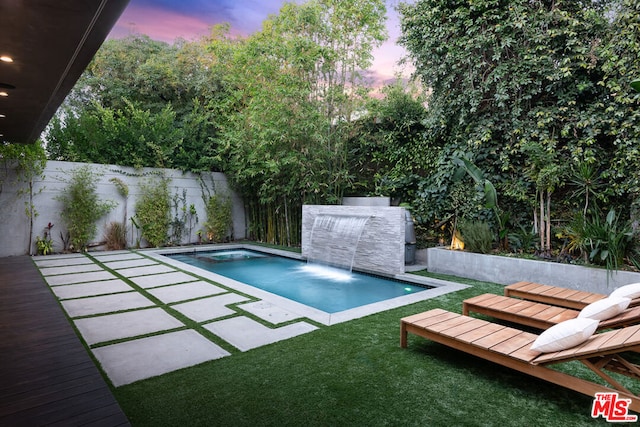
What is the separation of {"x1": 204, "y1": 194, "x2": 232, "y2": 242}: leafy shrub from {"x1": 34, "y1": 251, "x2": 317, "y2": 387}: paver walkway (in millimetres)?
4444

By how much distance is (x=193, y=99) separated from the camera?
11.4 m

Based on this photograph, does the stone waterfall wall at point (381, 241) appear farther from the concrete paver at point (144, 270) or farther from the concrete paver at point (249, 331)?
the concrete paver at point (144, 270)

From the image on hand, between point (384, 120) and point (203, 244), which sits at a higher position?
point (384, 120)

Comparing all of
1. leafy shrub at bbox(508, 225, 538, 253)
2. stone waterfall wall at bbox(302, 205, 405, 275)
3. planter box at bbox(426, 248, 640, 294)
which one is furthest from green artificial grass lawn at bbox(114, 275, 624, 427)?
leafy shrub at bbox(508, 225, 538, 253)

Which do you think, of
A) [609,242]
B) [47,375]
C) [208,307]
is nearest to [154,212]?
[208,307]

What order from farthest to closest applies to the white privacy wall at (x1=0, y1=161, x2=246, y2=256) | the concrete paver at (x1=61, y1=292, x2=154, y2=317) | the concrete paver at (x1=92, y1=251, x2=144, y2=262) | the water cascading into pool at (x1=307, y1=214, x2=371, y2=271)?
the white privacy wall at (x1=0, y1=161, x2=246, y2=256), the concrete paver at (x1=92, y1=251, x2=144, y2=262), the water cascading into pool at (x1=307, y1=214, x2=371, y2=271), the concrete paver at (x1=61, y1=292, x2=154, y2=317)

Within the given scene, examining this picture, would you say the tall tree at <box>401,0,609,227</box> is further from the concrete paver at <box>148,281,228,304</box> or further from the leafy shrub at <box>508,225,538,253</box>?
the concrete paver at <box>148,281,228,304</box>

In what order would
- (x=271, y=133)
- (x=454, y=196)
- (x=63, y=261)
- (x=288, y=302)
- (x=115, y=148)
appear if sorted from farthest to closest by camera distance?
(x=115, y=148) → (x=271, y=133) → (x=63, y=261) → (x=454, y=196) → (x=288, y=302)

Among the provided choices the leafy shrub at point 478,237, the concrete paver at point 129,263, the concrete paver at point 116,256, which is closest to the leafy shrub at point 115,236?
the concrete paver at point 116,256

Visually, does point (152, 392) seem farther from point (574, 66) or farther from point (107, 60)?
point (107, 60)

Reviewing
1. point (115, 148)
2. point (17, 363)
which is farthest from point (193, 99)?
point (17, 363)

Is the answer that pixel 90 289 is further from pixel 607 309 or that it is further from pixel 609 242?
pixel 609 242

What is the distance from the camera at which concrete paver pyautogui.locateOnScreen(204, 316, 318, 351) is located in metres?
3.07

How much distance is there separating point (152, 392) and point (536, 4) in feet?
24.2
